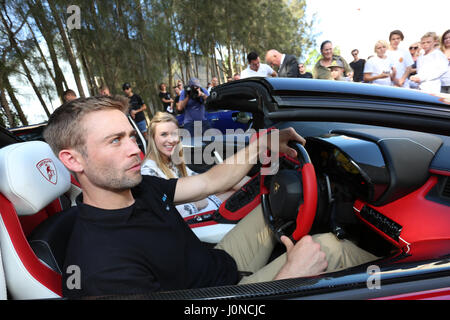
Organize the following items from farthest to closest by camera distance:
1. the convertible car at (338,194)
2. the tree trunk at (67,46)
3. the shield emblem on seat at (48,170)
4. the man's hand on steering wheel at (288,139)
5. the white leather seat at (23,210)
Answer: the tree trunk at (67,46) → the man's hand on steering wheel at (288,139) → the shield emblem on seat at (48,170) → the white leather seat at (23,210) → the convertible car at (338,194)

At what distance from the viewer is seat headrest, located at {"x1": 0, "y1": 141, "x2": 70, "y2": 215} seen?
45.3 inches

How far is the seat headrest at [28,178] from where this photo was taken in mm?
1150

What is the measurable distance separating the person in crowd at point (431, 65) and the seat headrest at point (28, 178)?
517cm

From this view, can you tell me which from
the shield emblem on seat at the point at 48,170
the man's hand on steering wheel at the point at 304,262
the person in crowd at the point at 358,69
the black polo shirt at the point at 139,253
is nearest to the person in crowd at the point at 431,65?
the person in crowd at the point at 358,69

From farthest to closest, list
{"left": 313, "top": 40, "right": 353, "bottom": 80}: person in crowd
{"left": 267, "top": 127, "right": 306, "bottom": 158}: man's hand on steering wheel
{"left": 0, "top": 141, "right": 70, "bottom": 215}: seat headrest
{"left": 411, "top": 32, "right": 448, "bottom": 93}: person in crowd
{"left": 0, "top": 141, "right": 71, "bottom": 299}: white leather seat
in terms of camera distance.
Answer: {"left": 313, "top": 40, "right": 353, "bottom": 80}: person in crowd
{"left": 411, "top": 32, "right": 448, "bottom": 93}: person in crowd
{"left": 267, "top": 127, "right": 306, "bottom": 158}: man's hand on steering wheel
{"left": 0, "top": 141, "right": 70, "bottom": 215}: seat headrest
{"left": 0, "top": 141, "right": 71, "bottom": 299}: white leather seat

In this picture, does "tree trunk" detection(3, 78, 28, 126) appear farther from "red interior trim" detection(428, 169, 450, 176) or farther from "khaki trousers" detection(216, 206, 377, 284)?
"red interior trim" detection(428, 169, 450, 176)

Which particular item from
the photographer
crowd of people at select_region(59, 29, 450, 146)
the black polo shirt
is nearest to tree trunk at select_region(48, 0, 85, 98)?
crowd of people at select_region(59, 29, 450, 146)

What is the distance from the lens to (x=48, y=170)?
1431 mm

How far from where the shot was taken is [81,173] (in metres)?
1.27

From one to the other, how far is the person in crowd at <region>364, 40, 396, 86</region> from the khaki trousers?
427 centimetres

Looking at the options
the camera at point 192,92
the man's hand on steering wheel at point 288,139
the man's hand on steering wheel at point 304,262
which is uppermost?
the man's hand on steering wheel at point 288,139

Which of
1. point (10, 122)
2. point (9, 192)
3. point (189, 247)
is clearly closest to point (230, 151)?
point (189, 247)

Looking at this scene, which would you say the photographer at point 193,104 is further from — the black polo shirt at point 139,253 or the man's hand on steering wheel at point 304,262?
the man's hand on steering wheel at point 304,262

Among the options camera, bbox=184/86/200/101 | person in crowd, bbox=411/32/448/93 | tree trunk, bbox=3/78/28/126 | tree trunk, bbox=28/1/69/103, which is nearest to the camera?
person in crowd, bbox=411/32/448/93
